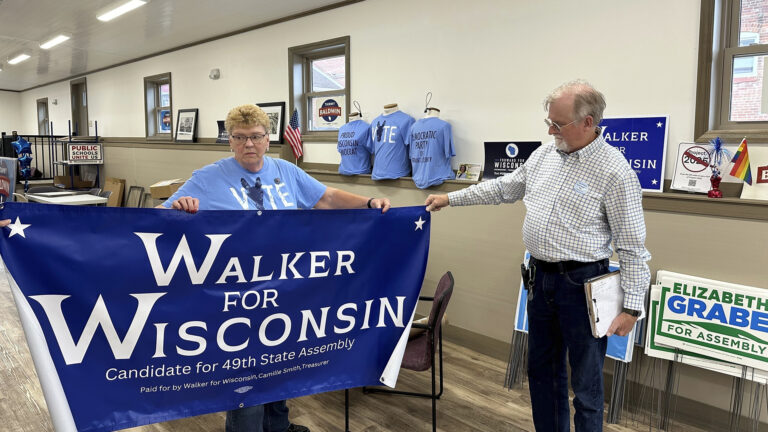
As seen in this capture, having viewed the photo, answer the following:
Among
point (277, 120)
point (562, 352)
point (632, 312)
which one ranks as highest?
point (277, 120)

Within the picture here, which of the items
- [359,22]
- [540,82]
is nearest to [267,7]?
[359,22]

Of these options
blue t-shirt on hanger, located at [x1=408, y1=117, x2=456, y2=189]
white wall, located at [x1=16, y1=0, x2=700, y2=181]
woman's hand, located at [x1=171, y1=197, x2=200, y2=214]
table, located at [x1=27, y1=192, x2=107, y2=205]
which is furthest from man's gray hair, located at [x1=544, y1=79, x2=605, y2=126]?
table, located at [x1=27, y1=192, x2=107, y2=205]

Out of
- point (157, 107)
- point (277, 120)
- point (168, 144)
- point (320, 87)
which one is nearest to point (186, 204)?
point (320, 87)

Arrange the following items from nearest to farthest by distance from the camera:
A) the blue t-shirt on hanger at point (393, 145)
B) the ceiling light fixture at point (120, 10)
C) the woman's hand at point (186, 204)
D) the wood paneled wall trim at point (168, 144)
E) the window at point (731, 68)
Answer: the woman's hand at point (186, 204) → the window at point (731, 68) → the blue t-shirt on hanger at point (393, 145) → the ceiling light fixture at point (120, 10) → the wood paneled wall trim at point (168, 144)

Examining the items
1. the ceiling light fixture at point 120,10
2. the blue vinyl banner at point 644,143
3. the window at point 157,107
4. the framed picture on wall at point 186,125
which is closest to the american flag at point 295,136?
the ceiling light fixture at point 120,10

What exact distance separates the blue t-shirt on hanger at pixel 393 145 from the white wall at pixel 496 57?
179mm

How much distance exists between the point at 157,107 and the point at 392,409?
24.0 feet

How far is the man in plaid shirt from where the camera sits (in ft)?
5.93

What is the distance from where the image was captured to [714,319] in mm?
2490

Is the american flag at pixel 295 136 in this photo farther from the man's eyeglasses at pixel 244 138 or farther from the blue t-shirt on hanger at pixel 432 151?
the man's eyeglasses at pixel 244 138

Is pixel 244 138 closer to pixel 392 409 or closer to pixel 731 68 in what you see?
pixel 392 409

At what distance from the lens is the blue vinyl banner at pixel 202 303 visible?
1.54 m

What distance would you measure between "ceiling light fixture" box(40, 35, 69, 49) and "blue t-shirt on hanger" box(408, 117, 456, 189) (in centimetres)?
581

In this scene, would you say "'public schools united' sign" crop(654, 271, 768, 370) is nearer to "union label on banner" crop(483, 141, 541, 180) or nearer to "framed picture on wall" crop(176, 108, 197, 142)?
"union label on banner" crop(483, 141, 541, 180)
